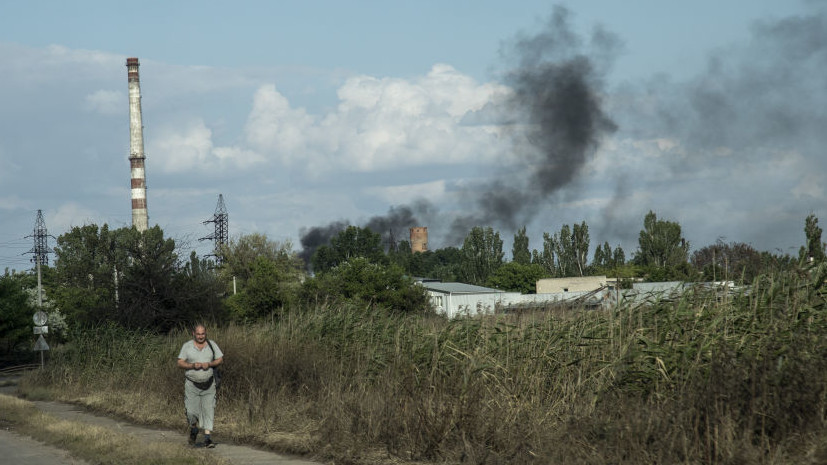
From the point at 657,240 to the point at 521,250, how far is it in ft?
85.2

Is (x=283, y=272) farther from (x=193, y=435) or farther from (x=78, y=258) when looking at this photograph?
(x=193, y=435)

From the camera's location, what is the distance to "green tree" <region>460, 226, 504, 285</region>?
387ft

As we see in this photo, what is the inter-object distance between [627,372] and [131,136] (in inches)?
3257

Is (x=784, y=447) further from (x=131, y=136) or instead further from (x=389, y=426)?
(x=131, y=136)

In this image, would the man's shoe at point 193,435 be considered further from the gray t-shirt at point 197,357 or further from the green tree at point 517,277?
the green tree at point 517,277

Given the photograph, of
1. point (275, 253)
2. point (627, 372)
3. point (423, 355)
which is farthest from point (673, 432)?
point (275, 253)

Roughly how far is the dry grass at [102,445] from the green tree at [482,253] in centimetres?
9826

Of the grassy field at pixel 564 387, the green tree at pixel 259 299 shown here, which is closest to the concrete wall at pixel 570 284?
the green tree at pixel 259 299

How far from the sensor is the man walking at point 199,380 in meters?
14.9

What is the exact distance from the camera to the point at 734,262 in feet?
46.4

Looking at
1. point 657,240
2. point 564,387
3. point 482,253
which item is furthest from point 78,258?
point 564,387

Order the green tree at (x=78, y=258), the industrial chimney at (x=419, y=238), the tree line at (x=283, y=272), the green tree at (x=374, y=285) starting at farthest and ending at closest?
the industrial chimney at (x=419, y=238) → the green tree at (x=78, y=258) → the green tree at (x=374, y=285) → the tree line at (x=283, y=272)

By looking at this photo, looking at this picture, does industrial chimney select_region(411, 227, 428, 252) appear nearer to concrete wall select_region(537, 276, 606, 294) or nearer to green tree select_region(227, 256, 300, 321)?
concrete wall select_region(537, 276, 606, 294)

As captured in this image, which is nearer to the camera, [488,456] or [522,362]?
[488,456]
